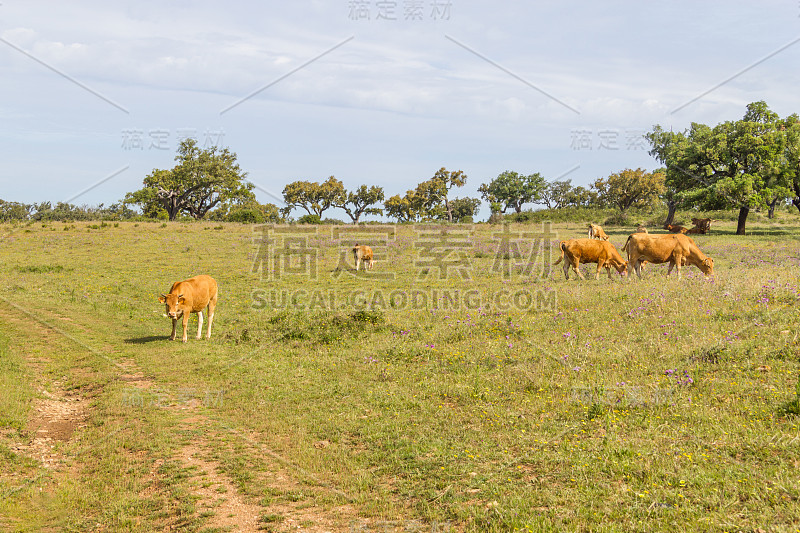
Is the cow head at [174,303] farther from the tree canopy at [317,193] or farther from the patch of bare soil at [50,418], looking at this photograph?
the tree canopy at [317,193]

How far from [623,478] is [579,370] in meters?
4.41

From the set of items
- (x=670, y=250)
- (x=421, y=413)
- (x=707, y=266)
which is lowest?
(x=421, y=413)

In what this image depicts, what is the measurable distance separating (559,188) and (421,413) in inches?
4106

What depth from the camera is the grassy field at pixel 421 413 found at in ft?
21.8

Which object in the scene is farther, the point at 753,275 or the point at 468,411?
the point at 753,275

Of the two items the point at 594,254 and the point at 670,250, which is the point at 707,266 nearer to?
the point at 670,250

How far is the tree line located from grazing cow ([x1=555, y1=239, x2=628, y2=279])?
27.7 metres

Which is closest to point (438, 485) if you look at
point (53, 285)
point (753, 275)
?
point (753, 275)

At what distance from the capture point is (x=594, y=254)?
24.4 meters

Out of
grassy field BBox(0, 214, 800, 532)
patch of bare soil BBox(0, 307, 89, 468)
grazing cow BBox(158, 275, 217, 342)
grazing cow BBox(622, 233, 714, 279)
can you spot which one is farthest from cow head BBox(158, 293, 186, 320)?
grazing cow BBox(622, 233, 714, 279)

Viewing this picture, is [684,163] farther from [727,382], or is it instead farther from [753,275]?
[727,382]

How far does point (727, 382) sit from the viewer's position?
9227 millimetres

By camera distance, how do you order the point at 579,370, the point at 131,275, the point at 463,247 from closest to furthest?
the point at 579,370, the point at 131,275, the point at 463,247

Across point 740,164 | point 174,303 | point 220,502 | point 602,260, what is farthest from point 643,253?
point 740,164
